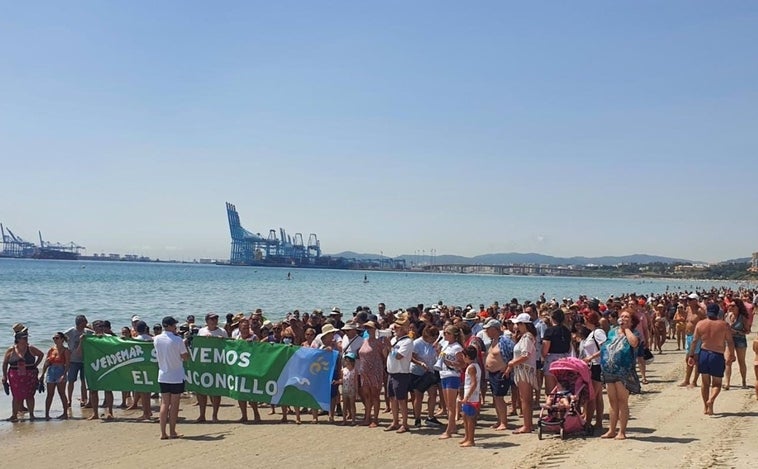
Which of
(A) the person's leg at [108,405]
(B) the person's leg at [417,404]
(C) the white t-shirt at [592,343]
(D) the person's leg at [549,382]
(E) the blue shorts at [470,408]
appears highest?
(C) the white t-shirt at [592,343]

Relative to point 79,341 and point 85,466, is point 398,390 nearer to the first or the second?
point 85,466

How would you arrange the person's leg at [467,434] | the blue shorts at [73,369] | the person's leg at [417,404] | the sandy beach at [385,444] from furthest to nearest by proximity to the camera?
the blue shorts at [73,369] < the person's leg at [417,404] < the person's leg at [467,434] < the sandy beach at [385,444]

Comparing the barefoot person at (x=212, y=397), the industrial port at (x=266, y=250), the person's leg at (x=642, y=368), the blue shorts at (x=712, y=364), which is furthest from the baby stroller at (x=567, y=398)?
the industrial port at (x=266, y=250)

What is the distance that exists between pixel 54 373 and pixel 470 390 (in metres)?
6.80

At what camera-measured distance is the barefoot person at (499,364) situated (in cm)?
923

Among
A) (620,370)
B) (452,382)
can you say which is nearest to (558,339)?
(620,370)

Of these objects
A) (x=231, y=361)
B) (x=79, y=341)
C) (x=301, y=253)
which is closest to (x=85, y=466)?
(x=231, y=361)

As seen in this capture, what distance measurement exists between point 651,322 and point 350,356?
38.8 ft

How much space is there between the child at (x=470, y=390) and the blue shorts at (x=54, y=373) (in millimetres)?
6593

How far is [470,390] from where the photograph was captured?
8523 mm

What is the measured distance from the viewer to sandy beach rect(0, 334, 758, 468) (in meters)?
7.82

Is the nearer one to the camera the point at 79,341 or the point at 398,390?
the point at 398,390

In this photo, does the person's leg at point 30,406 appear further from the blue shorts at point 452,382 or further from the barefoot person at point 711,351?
the barefoot person at point 711,351

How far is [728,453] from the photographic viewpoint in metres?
7.71
